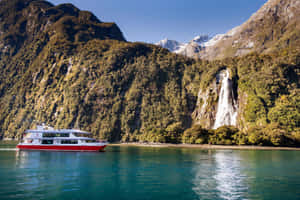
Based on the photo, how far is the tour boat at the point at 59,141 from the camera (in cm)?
8181

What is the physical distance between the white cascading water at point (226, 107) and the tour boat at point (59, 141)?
84244 millimetres

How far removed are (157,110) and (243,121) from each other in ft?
182

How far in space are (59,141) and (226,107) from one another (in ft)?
323

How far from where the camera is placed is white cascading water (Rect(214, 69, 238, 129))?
146 meters

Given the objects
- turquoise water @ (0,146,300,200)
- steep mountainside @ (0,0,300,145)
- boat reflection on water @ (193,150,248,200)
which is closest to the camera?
turquoise water @ (0,146,300,200)

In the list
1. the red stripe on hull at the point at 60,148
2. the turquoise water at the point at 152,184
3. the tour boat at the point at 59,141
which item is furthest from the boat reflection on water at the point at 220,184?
the tour boat at the point at 59,141

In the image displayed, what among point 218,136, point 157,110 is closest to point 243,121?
point 218,136

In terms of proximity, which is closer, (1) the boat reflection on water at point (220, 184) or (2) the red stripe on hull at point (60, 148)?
(1) the boat reflection on water at point (220, 184)

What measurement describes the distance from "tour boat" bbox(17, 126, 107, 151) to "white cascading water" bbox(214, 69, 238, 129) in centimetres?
8424

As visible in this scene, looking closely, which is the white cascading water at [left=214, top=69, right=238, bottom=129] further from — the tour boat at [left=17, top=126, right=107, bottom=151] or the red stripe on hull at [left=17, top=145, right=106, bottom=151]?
the red stripe on hull at [left=17, top=145, right=106, bottom=151]

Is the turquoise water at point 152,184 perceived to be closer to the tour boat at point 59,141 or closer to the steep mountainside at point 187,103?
the tour boat at point 59,141

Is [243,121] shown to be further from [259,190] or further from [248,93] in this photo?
[259,190]

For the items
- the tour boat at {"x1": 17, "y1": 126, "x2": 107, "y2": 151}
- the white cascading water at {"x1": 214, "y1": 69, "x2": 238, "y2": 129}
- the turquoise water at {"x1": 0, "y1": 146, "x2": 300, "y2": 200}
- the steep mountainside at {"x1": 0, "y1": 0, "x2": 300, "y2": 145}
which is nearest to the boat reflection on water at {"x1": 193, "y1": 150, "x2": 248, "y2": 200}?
the turquoise water at {"x1": 0, "y1": 146, "x2": 300, "y2": 200}

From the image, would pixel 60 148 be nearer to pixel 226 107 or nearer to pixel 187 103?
pixel 226 107
